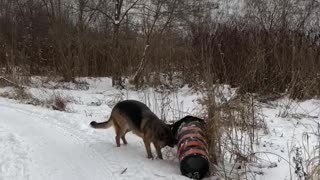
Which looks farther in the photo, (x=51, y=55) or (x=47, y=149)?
(x=51, y=55)

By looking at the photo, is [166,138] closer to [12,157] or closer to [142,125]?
[142,125]

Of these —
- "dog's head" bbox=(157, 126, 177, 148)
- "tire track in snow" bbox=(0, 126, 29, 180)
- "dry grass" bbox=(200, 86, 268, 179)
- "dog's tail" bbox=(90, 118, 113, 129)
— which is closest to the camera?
"tire track in snow" bbox=(0, 126, 29, 180)

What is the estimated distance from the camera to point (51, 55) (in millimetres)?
15391

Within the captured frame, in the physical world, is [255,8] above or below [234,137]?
above

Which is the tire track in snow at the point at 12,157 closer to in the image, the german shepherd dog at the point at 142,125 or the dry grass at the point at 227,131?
the german shepherd dog at the point at 142,125

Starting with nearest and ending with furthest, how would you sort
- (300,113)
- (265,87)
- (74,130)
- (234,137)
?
(234,137) → (74,130) → (300,113) → (265,87)

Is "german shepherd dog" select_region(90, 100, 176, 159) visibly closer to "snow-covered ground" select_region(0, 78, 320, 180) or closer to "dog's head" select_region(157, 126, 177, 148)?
"dog's head" select_region(157, 126, 177, 148)

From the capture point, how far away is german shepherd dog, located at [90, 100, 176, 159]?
5.64 m

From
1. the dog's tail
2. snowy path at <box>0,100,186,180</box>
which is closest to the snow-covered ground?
snowy path at <box>0,100,186,180</box>

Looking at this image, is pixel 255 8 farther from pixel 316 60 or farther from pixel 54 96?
pixel 54 96

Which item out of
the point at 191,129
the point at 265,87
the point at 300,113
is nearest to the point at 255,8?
the point at 265,87

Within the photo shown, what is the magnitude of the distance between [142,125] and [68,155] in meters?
1.04

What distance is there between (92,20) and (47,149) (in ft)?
33.9

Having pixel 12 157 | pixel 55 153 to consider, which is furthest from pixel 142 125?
pixel 12 157
